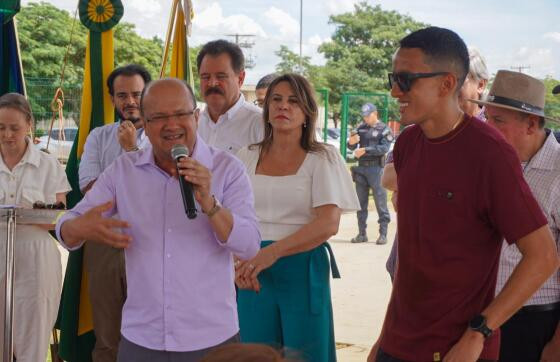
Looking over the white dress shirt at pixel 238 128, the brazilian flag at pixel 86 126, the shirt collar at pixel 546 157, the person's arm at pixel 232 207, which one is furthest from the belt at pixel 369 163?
the person's arm at pixel 232 207

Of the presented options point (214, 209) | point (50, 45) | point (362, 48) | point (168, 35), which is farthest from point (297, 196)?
point (362, 48)

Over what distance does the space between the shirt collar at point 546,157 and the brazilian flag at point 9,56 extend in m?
3.38

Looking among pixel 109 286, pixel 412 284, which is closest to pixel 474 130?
pixel 412 284

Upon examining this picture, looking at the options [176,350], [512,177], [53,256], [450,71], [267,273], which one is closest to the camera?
[512,177]

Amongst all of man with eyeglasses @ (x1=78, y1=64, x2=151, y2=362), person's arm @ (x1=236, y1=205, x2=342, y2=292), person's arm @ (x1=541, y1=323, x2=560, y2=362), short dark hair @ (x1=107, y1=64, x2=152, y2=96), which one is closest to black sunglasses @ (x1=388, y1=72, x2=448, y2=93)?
person's arm @ (x1=541, y1=323, x2=560, y2=362)

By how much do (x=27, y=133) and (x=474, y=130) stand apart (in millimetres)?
3012

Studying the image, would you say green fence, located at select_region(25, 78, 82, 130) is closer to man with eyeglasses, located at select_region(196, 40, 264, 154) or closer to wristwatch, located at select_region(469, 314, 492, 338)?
man with eyeglasses, located at select_region(196, 40, 264, 154)

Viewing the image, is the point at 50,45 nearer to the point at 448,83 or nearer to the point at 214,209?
the point at 214,209

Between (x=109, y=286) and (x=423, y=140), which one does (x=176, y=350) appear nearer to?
(x=423, y=140)

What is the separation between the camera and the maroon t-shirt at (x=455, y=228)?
2.57 meters

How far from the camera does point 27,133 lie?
4.82 m

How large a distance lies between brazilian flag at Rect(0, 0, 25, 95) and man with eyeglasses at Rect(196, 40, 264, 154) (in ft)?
4.32

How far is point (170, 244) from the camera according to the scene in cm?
300

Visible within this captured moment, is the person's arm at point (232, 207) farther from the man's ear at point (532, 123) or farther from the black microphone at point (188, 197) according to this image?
the man's ear at point (532, 123)
